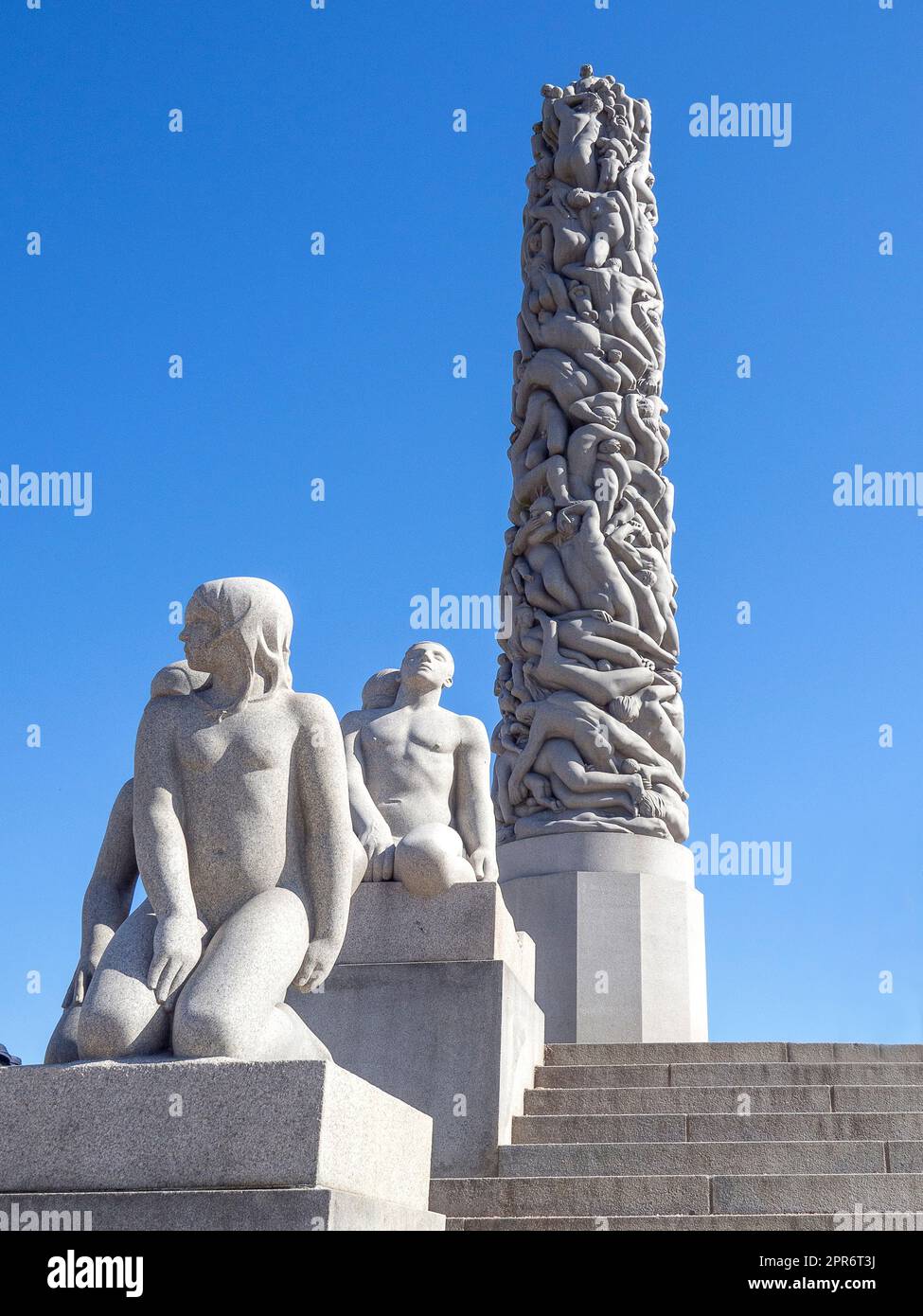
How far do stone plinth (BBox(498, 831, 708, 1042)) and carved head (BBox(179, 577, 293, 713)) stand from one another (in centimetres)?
732

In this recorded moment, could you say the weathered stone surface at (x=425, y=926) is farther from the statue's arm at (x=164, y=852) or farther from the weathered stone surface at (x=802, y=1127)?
the statue's arm at (x=164, y=852)

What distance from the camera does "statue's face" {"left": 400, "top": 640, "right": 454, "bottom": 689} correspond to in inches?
367

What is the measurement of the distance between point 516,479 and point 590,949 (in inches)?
185

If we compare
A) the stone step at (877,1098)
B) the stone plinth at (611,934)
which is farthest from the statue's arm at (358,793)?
the stone plinth at (611,934)

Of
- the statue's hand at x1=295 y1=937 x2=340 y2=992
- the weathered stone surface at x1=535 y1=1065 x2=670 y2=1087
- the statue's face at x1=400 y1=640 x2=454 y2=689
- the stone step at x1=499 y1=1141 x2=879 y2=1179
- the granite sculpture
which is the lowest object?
the stone step at x1=499 y1=1141 x2=879 y2=1179

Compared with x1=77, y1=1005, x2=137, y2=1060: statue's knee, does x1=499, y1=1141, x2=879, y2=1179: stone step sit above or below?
below

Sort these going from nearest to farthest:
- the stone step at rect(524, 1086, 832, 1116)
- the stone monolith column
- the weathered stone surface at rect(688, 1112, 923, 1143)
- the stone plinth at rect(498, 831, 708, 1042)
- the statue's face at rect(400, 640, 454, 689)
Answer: the weathered stone surface at rect(688, 1112, 923, 1143)
the stone step at rect(524, 1086, 832, 1116)
the statue's face at rect(400, 640, 454, 689)
the stone plinth at rect(498, 831, 708, 1042)
the stone monolith column

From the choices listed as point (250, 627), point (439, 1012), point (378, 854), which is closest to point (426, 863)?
point (378, 854)

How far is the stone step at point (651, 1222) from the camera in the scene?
654 centimetres

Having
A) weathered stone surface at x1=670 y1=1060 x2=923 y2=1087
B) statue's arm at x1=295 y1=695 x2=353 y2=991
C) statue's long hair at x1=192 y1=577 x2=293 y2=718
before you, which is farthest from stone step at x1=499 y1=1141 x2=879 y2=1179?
statue's long hair at x1=192 y1=577 x2=293 y2=718

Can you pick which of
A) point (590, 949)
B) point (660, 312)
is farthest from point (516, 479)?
point (590, 949)

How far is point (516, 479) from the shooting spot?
46.8 ft

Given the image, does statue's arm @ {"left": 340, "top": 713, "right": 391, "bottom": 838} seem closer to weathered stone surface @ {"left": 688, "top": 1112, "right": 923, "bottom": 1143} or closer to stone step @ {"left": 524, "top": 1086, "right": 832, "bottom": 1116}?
stone step @ {"left": 524, "top": 1086, "right": 832, "bottom": 1116}
